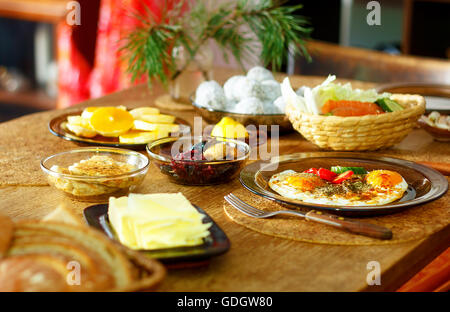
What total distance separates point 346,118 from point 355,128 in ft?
0.12

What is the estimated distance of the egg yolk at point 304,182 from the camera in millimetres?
1203

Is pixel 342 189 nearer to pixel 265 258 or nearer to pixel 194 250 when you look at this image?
pixel 265 258

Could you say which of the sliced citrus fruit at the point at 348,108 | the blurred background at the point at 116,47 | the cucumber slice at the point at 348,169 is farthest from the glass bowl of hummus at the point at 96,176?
the blurred background at the point at 116,47

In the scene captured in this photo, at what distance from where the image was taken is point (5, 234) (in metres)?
0.85

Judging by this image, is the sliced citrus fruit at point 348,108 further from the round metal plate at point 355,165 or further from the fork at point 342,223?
the fork at point 342,223

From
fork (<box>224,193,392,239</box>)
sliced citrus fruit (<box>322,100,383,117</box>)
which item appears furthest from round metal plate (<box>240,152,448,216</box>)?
sliced citrus fruit (<box>322,100,383,117</box>)

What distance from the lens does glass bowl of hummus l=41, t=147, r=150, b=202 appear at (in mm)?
1177

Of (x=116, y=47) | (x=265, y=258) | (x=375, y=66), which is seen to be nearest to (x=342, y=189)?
(x=265, y=258)

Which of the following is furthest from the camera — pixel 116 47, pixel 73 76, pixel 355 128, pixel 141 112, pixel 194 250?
pixel 73 76

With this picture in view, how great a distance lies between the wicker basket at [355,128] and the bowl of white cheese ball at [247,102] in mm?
97
